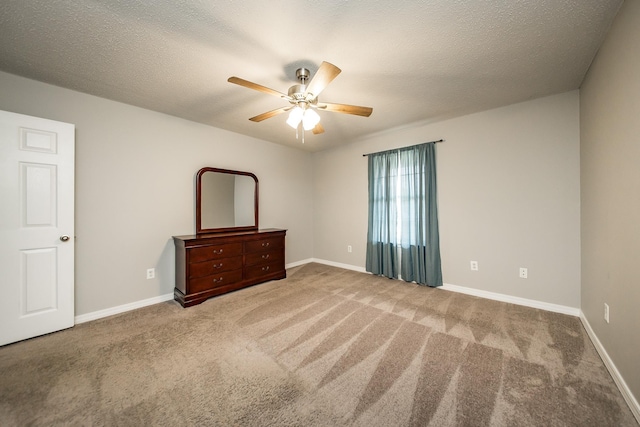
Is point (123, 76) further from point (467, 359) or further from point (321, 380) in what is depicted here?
point (467, 359)

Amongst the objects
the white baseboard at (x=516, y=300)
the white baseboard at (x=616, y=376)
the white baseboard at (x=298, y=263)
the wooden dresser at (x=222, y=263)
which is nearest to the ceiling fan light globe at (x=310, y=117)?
the wooden dresser at (x=222, y=263)

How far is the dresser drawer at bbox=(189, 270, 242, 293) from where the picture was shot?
2.83 m

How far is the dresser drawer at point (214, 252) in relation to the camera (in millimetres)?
2844

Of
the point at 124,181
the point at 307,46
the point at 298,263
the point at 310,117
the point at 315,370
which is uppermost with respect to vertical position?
the point at 307,46

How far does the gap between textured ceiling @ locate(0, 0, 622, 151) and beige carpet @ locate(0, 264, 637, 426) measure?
2395 millimetres

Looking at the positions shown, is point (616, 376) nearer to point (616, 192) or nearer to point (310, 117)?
point (616, 192)

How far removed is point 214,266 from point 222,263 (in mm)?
108

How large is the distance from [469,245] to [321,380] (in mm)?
2641

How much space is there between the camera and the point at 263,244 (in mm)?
3584

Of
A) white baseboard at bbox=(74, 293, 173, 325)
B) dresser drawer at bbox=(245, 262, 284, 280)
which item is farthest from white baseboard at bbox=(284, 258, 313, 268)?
white baseboard at bbox=(74, 293, 173, 325)

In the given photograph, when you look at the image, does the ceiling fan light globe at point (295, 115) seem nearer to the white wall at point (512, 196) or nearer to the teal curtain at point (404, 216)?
the white wall at point (512, 196)

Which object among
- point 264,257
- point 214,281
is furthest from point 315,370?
point 264,257

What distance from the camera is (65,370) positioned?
1.68 metres

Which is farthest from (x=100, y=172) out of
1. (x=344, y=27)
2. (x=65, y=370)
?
(x=344, y=27)
